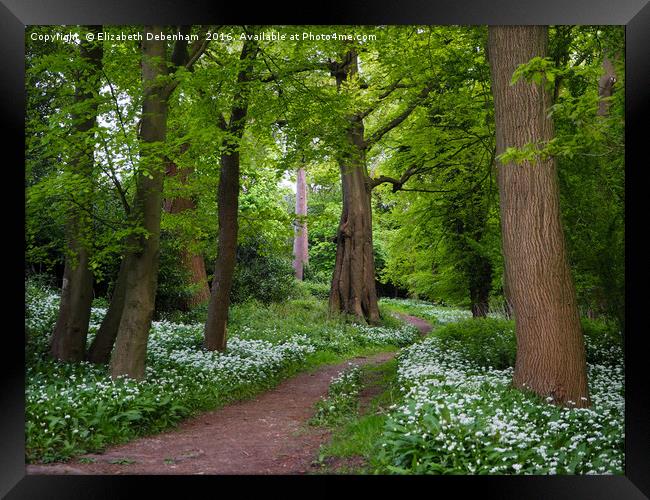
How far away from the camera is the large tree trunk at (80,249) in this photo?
23.7 feet

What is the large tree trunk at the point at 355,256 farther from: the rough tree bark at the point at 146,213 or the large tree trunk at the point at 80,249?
the rough tree bark at the point at 146,213

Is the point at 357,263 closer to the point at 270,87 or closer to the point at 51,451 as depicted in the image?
the point at 270,87

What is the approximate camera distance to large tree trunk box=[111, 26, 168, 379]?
24.8ft

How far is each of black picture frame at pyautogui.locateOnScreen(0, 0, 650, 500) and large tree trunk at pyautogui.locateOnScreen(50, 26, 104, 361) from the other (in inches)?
104

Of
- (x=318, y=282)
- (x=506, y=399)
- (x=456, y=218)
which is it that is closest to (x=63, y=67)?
(x=506, y=399)

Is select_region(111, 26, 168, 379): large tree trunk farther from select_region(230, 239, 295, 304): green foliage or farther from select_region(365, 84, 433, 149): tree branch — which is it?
select_region(230, 239, 295, 304): green foliage

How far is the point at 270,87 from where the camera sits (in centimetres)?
1000

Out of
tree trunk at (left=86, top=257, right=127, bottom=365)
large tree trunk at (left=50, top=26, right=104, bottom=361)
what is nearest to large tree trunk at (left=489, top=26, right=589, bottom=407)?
large tree trunk at (left=50, top=26, right=104, bottom=361)

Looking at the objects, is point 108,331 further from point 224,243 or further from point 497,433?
point 497,433

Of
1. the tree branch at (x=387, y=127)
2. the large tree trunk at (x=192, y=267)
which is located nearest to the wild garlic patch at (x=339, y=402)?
the large tree trunk at (x=192, y=267)

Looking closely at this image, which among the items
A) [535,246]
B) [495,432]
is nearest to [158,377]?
[495,432]

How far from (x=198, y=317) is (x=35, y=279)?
5.12 metres

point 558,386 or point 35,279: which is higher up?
point 35,279
